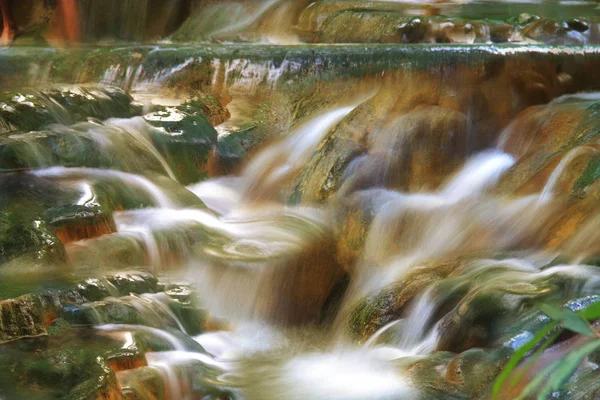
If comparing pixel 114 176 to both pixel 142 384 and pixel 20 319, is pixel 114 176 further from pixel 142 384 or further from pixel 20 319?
pixel 142 384

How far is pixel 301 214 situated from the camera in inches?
223

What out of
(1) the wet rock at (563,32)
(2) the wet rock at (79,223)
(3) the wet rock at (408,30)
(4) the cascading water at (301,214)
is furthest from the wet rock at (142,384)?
(1) the wet rock at (563,32)

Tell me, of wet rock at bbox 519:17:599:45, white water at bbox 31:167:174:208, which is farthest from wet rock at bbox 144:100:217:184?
wet rock at bbox 519:17:599:45

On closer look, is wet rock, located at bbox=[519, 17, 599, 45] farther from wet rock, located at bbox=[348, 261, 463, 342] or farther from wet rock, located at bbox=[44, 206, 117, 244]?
wet rock, located at bbox=[44, 206, 117, 244]

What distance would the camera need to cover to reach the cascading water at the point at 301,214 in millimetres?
3725

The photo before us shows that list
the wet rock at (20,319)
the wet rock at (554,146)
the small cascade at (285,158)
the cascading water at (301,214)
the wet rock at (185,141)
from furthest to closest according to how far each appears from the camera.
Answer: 1. the wet rock at (185,141)
2. the small cascade at (285,158)
3. the wet rock at (554,146)
4. the cascading water at (301,214)
5. the wet rock at (20,319)

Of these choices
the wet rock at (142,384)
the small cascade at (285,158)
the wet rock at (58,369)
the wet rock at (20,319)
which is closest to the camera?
the wet rock at (58,369)

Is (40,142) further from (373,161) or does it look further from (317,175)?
(373,161)

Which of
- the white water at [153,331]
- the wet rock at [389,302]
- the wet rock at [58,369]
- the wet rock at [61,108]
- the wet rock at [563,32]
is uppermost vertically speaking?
the wet rock at [563,32]

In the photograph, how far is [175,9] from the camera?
34.4ft

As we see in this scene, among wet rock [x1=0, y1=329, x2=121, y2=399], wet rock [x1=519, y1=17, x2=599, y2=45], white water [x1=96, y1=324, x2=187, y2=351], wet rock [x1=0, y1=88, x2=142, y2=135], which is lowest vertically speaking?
white water [x1=96, y1=324, x2=187, y2=351]

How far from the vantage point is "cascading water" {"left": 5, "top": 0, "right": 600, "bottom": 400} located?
12.2ft

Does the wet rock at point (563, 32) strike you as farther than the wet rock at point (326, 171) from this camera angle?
Yes

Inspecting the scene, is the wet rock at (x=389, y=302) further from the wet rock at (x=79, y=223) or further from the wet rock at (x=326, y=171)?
the wet rock at (x=79, y=223)
